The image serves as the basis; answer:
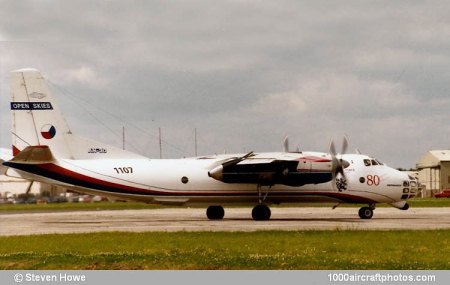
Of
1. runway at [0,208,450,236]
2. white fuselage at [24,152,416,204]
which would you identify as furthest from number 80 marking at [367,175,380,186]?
runway at [0,208,450,236]

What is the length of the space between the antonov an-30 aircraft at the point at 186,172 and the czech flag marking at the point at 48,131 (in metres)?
0.06

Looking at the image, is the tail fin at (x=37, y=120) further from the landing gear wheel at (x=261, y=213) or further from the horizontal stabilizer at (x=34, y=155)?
the landing gear wheel at (x=261, y=213)

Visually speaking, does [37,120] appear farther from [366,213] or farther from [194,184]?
[366,213]

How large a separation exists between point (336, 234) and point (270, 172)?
39.8ft

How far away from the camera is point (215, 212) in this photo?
1574 inches

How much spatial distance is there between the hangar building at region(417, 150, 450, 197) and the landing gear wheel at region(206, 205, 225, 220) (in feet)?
317

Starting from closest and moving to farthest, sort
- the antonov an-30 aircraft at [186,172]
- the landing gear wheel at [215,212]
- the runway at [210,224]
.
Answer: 1. the runway at [210,224]
2. the antonov an-30 aircraft at [186,172]
3. the landing gear wheel at [215,212]

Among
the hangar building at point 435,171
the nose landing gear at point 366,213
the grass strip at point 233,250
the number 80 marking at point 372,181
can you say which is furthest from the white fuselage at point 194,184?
the hangar building at point 435,171

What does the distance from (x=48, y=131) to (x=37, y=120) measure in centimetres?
94

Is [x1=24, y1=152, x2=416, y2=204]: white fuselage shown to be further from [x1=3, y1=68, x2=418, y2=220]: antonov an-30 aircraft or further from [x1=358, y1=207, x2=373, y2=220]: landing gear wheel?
[x1=358, y1=207, x2=373, y2=220]: landing gear wheel

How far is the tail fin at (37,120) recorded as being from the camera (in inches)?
1435

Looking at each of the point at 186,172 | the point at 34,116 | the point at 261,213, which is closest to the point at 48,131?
the point at 34,116

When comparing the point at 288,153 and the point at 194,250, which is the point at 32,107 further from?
the point at 194,250

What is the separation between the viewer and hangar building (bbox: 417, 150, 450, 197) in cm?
13075
